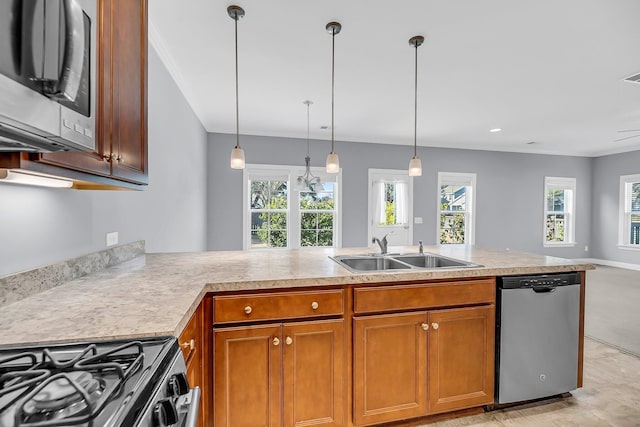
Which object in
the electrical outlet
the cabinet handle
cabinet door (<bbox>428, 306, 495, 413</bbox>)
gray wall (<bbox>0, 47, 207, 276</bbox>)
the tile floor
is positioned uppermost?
gray wall (<bbox>0, 47, 207, 276</bbox>)

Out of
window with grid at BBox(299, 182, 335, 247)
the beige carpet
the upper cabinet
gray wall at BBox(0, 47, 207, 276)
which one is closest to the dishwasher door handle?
the beige carpet

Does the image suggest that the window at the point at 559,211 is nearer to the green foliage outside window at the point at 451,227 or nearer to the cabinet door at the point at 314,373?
the green foliage outside window at the point at 451,227

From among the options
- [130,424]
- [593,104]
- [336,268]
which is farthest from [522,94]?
[130,424]

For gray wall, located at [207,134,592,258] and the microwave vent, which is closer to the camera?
the microwave vent

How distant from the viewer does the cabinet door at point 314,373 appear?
1.63 m

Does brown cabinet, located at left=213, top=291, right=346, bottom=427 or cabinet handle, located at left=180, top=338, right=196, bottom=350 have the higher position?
cabinet handle, located at left=180, top=338, right=196, bottom=350

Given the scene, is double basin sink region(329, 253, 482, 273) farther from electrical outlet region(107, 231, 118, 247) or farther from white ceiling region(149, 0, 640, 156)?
white ceiling region(149, 0, 640, 156)

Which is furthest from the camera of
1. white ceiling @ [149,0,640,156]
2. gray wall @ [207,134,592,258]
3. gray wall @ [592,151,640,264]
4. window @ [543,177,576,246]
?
window @ [543,177,576,246]

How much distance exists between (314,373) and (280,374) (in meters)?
0.19

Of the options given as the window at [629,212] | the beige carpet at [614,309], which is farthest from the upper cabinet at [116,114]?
the window at [629,212]

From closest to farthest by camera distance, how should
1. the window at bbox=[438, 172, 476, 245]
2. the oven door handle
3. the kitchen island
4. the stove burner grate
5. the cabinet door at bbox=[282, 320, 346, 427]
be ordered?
1. the stove burner grate
2. the oven door handle
3. the kitchen island
4. the cabinet door at bbox=[282, 320, 346, 427]
5. the window at bbox=[438, 172, 476, 245]

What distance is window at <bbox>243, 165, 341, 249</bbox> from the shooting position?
550cm

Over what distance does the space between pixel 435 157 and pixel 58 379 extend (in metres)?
6.53

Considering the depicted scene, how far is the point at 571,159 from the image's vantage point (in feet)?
23.7
